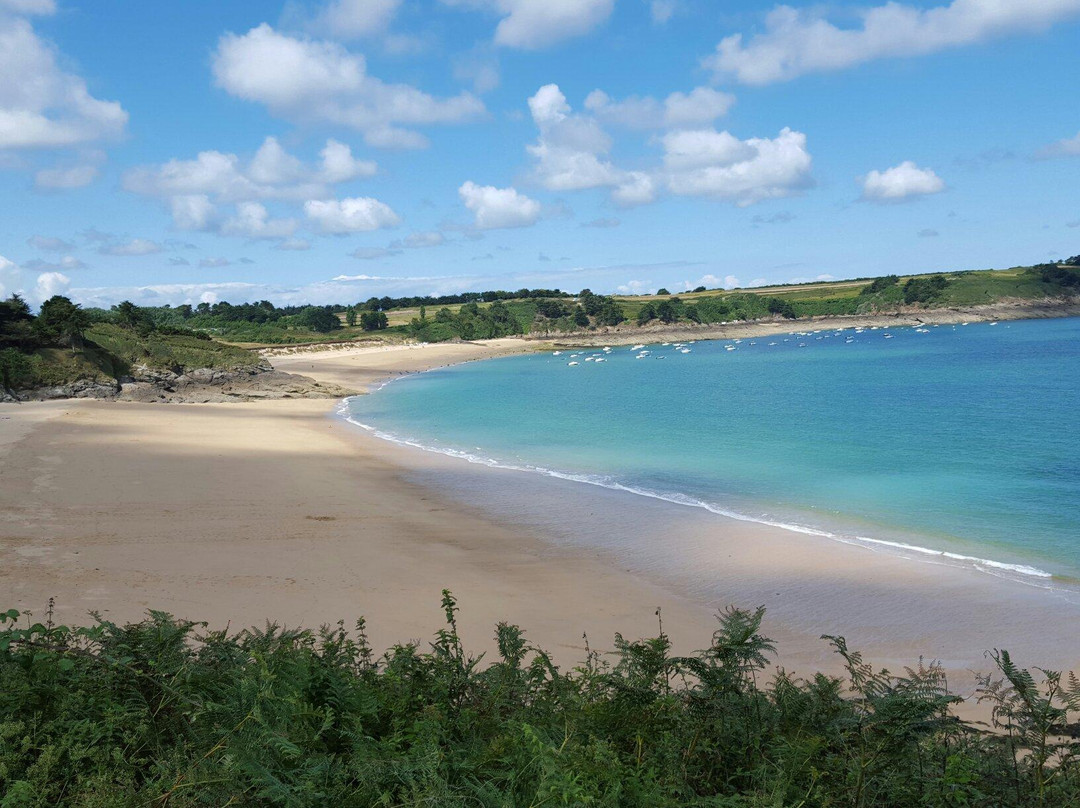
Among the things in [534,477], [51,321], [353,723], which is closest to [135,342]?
[51,321]

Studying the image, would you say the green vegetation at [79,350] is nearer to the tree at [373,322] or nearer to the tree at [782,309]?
the tree at [373,322]

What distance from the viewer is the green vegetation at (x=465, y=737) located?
3061 mm

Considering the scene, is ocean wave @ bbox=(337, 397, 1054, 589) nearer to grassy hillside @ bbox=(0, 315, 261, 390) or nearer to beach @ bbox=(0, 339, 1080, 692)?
beach @ bbox=(0, 339, 1080, 692)

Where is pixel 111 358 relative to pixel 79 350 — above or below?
below

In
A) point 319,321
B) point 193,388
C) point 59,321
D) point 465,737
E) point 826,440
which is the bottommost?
point 826,440

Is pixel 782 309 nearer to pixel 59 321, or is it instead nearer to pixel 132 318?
pixel 132 318

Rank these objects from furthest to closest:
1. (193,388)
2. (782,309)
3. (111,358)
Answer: (782,309) < (193,388) < (111,358)

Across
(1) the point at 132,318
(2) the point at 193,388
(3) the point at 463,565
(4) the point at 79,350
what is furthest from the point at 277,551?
(1) the point at 132,318

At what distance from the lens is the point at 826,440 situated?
1172 inches

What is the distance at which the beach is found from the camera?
426 inches

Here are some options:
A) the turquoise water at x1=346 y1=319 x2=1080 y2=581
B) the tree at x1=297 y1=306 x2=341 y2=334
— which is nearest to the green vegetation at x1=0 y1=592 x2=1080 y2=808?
the turquoise water at x1=346 y1=319 x2=1080 y2=581

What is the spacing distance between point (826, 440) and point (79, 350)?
A: 137 feet

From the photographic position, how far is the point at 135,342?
162 feet

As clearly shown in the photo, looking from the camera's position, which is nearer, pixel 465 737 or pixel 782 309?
pixel 465 737
